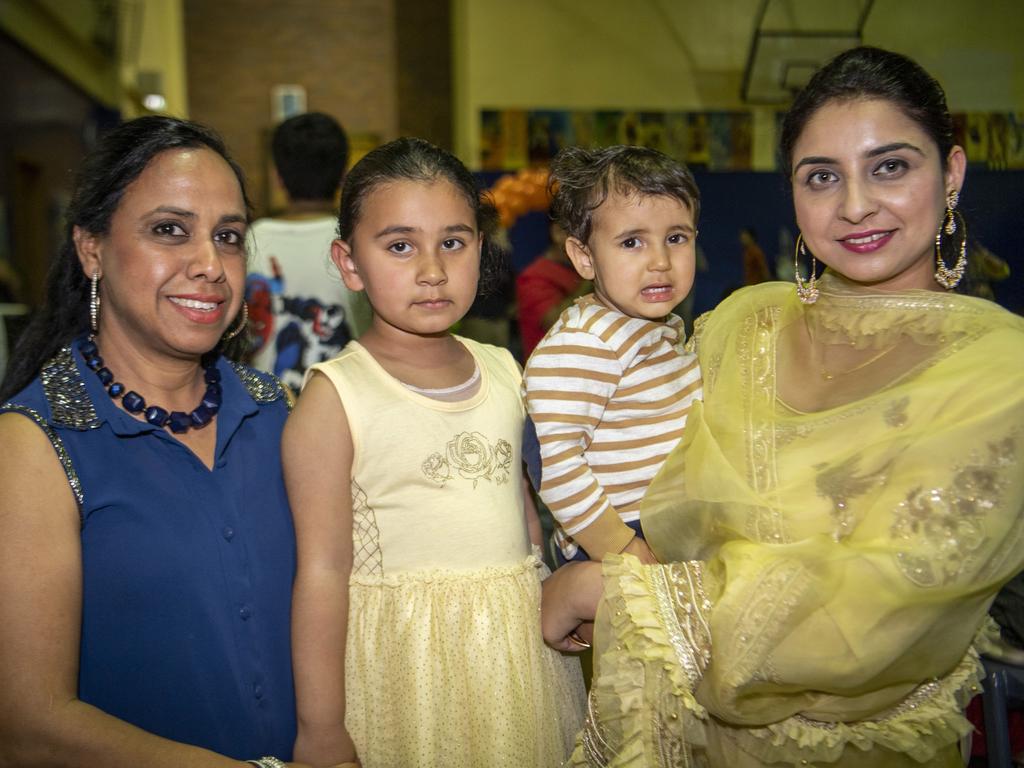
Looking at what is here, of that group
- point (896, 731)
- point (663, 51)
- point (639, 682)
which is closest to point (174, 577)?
point (639, 682)

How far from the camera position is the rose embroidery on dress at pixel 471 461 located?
1.77 meters

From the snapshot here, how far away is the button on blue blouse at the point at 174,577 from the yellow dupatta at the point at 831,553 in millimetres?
594

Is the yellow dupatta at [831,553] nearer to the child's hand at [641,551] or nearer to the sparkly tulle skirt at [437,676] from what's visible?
the child's hand at [641,551]

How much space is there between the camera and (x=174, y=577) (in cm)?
157

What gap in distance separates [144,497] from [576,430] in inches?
29.8

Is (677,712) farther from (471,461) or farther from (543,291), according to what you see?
(543,291)

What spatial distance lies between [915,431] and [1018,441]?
5.4 inches

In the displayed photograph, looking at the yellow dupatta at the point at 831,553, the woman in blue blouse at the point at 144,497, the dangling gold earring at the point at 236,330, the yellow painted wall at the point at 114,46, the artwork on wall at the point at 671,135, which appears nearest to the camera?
the yellow dupatta at the point at 831,553

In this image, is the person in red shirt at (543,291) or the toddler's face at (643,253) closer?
the toddler's face at (643,253)

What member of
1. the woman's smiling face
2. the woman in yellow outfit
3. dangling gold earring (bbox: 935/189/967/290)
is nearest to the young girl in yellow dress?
the woman in yellow outfit

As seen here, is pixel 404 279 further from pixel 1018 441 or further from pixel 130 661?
pixel 1018 441

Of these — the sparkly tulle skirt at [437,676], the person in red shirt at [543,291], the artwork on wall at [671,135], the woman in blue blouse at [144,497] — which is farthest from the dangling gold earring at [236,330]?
the person in red shirt at [543,291]

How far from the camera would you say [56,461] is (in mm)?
1489

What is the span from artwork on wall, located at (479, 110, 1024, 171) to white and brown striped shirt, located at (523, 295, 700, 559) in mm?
482
